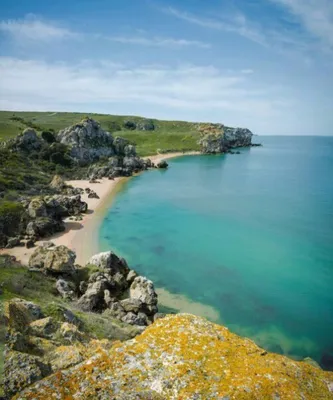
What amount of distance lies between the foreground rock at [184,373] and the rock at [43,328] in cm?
819

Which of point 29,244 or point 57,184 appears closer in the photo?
point 29,244

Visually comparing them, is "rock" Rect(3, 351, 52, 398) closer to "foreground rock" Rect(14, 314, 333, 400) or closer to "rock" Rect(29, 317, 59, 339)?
"foreground rock" Rect(14, 314, 333, 400)

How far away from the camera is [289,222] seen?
5841cm

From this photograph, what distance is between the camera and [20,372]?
732 cm

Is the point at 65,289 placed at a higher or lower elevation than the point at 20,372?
lower

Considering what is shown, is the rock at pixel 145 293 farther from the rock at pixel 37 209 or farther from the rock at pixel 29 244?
the rock at pixel 37 209

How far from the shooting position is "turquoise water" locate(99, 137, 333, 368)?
28.8 m

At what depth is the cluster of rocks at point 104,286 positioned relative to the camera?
26.2 meters

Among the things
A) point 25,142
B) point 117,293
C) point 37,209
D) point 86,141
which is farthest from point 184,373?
point 86,141

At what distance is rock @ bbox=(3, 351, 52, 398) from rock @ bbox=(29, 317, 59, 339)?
17.4 feet

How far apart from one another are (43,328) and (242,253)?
34.0 meters

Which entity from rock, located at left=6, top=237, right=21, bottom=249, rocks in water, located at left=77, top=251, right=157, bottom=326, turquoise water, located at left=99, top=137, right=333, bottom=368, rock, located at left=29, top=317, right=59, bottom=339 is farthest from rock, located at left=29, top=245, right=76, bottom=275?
rock, located at left=29, top=317, right=59, bottom=339

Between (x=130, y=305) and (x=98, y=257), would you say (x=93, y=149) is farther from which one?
(x=130, y=305)

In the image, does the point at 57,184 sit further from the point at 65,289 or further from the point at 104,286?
the point at 65,289
